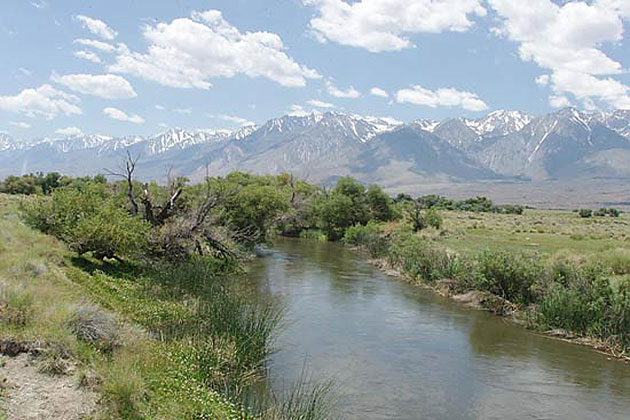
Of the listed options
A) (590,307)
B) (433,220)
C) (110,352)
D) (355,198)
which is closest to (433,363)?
(590,307)

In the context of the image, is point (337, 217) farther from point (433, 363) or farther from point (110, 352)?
point (110, 352)

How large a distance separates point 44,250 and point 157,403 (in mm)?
15383

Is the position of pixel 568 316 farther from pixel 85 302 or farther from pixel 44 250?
pixel 44 250

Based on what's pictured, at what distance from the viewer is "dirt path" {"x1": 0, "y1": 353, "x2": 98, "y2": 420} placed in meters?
10.8

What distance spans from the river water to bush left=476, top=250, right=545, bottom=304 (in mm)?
2002

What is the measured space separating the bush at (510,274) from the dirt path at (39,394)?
2380 cm

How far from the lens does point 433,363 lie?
69.6ft

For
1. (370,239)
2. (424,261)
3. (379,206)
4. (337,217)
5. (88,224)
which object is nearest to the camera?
(88,224)

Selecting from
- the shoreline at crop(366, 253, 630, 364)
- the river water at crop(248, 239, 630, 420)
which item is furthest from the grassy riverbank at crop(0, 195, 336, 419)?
the shoreline at crop(366, 253, 630, 364)

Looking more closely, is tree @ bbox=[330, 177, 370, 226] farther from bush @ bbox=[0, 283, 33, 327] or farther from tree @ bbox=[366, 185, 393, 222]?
bush @ bbox=[0, 283, 33, 327]

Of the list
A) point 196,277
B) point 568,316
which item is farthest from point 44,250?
point 568,316

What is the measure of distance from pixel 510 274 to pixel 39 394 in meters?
24.8

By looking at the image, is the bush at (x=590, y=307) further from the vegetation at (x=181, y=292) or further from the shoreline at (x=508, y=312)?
the shoreline at (x=508, y=312)

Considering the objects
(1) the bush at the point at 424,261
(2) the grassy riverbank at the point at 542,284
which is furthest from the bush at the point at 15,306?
(1) the bush at the point at 424,261
